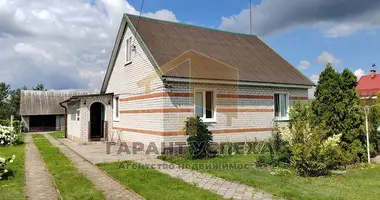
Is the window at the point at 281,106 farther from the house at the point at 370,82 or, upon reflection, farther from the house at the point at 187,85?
the house at the point at 370,82

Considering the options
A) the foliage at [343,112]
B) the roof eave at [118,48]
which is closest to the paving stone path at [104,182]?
the roof eave at [118,48]

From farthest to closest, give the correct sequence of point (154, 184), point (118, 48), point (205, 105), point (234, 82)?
point (118, 48)
point (234, 82)
point (205, 105)
point (154, 184)

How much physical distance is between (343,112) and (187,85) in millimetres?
5987

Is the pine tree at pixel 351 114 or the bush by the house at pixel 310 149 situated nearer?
the bush by the house at pixel 310 149

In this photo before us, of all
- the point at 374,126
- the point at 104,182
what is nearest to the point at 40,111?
the point at 104,182

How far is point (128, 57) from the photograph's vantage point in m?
15.9

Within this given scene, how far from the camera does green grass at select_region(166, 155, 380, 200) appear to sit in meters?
6.23

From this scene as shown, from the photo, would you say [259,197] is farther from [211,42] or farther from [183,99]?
[211,42]

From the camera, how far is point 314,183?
24.0 feet

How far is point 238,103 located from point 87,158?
7142 millimetres

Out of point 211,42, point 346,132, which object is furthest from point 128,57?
point 346,132

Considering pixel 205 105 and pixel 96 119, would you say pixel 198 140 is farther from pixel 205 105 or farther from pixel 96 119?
pixel 96 119

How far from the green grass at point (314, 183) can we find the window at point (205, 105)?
4308 millimetres

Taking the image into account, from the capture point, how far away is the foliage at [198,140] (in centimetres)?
1134
